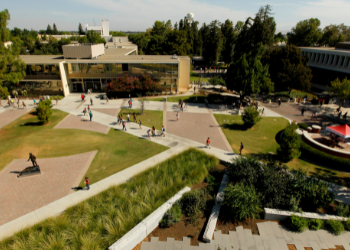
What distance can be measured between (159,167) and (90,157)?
7.02 m

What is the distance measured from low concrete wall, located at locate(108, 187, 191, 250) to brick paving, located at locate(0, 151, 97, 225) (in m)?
6.92

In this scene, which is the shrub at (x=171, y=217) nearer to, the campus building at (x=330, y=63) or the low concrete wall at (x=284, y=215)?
the low concrete wall at (x=284, y=215)

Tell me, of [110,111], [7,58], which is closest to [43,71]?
[7,58]

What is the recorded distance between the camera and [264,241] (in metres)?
11.1

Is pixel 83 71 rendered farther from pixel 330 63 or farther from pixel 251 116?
pixel 330 63

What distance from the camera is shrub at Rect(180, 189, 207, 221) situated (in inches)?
487

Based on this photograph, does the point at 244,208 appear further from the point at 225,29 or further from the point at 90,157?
the point at 225,29

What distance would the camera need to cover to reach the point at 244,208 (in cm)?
1195

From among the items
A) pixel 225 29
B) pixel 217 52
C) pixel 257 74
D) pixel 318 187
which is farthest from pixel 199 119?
pixel 225 29

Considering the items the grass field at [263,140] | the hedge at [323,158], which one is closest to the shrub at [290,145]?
the grass field at [263,140]

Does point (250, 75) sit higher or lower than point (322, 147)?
higher

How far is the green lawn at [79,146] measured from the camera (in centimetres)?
1839

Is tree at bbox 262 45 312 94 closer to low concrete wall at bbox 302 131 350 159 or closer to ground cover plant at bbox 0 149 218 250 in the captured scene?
low concrete wall at bbox 302 131 350 159

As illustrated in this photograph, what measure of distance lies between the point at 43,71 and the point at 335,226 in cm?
4109
